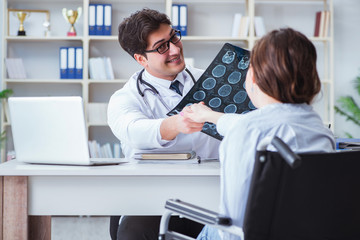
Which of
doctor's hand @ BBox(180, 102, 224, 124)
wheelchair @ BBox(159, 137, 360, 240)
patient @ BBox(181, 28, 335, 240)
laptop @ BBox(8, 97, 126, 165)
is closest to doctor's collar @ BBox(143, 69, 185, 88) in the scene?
doctor's hand @ BBox(180, 102, 224, 124)

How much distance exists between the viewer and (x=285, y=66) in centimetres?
132

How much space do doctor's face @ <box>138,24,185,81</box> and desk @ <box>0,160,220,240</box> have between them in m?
0.74

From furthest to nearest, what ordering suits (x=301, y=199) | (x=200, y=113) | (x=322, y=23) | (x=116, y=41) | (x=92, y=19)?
(x=116, y=41) → (x=322, y=23) → (x=92, y=19) → (x=200, y=113) → (x=301, y=199)

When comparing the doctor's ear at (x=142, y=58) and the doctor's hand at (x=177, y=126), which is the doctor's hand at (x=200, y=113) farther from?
the doctor's ear at (x=142, y=58)

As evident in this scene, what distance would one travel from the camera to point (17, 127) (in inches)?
72.8

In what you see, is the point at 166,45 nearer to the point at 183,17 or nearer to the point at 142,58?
the point at 142,58

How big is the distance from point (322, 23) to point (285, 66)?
3.89 meters

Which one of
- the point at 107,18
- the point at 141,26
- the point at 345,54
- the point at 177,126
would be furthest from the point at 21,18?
the point at 177,126

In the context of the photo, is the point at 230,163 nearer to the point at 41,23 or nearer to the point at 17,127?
the point at 17,127

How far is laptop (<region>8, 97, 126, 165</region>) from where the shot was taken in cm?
175

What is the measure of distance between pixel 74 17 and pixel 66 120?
3.36m

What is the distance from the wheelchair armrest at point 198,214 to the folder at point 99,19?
12.1 ft

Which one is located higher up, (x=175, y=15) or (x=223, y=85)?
(x=175, y=15)

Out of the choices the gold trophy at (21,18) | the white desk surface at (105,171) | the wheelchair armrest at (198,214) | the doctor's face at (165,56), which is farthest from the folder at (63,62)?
the wheelchair armrest at (198,214)
